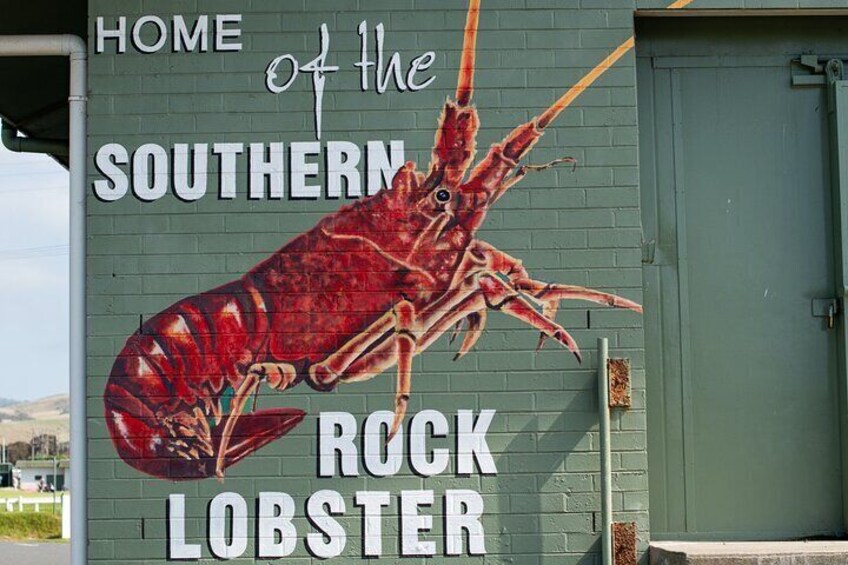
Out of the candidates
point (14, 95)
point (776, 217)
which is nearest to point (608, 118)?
→ point (776, 217)

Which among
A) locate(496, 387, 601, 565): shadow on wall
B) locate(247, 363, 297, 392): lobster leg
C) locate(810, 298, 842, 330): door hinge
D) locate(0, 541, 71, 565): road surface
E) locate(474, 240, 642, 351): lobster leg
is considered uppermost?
locate(474, 240, 642, 351): lobster leg

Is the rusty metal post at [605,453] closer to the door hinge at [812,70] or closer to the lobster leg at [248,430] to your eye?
the lobster leg at [248,430]

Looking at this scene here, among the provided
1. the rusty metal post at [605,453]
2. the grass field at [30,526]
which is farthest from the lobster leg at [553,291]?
the grass field at [30,526]

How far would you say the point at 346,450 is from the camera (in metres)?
5.98

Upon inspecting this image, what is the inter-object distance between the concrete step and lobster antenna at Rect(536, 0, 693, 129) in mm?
2166

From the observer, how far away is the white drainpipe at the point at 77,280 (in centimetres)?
596

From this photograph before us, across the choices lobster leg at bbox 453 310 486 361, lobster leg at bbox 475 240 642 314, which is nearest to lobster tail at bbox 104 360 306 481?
lobster leg at bbox 453 310 486 361

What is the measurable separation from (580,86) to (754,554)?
2.41m

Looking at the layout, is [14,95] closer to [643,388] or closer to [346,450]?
[346,450]

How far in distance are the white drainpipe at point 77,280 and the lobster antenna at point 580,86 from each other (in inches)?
91.0

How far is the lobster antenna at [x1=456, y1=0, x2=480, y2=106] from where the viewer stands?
6145mm

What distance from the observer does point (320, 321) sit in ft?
19.8

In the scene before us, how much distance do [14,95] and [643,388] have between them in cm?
548

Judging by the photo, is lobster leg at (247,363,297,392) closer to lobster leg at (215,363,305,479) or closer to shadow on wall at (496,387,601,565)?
lobster leg at (215,363,305,479)
